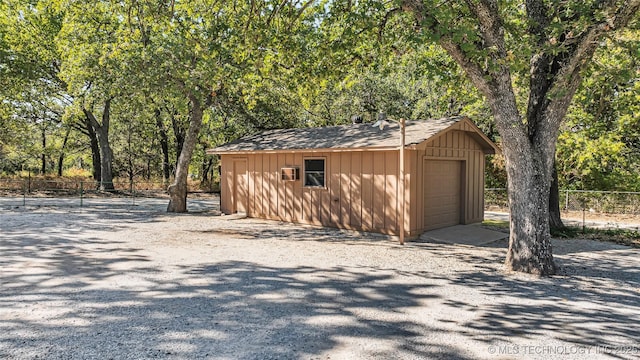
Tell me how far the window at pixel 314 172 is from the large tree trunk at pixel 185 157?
481 cm

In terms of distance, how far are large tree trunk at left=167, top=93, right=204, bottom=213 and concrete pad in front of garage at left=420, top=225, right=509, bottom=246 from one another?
8.84 meters

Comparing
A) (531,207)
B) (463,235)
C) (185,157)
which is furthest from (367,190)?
(185,157)

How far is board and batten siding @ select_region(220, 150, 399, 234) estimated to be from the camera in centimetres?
1024

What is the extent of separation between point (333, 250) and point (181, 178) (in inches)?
341

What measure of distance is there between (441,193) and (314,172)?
3591 millimetres

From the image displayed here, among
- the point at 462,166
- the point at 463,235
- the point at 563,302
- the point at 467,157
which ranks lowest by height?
the point at 563,302

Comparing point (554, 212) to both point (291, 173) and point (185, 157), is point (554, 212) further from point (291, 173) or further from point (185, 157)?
point (185, 157)

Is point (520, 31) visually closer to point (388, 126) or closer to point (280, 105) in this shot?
point (388, 126)

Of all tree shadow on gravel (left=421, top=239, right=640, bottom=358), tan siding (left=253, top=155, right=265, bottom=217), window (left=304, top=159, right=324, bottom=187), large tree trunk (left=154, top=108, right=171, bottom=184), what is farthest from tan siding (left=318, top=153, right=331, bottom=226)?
large tree trunk (left=154, top=108, right=171, bottom=184)

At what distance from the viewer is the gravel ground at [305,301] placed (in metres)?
3.84

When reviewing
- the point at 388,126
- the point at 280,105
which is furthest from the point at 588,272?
the point at 280,105

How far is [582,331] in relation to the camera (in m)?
4.29

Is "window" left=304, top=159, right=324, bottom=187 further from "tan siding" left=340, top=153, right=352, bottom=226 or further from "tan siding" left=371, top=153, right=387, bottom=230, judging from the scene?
"tan siding" left=371, top=153, right=387, bottom=230

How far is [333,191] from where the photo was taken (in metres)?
11.3
